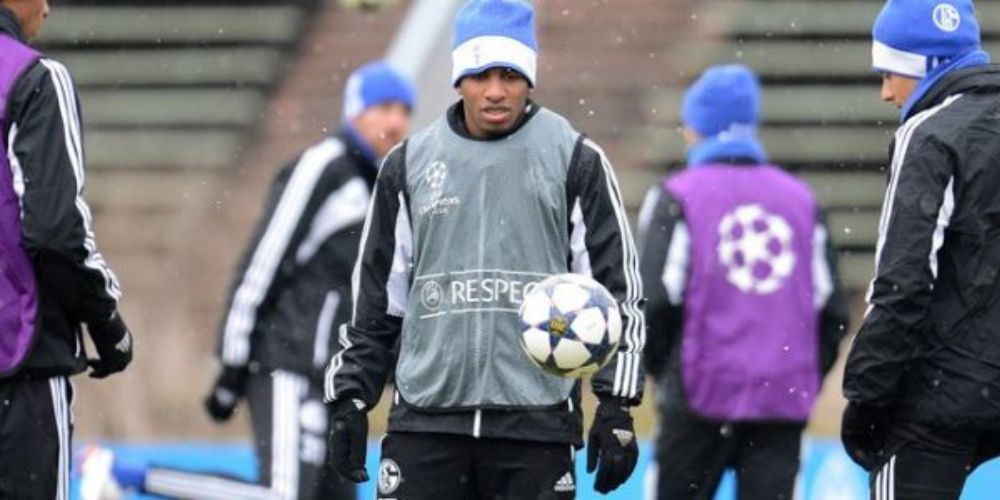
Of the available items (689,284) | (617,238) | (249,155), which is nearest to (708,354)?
(689,284)

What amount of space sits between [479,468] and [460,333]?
0.40m

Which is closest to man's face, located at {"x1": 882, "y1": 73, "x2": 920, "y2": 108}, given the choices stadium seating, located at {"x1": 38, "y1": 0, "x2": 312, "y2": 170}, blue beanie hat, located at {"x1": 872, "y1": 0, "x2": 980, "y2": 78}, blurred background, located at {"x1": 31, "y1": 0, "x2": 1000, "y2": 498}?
blue beanie hat, located at {"x1": 872, "y1": 0, "x2": 980, "y2": 78}

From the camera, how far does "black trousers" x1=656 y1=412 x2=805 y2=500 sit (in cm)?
984

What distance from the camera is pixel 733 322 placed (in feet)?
32.2

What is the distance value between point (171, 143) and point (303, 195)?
8441 millimetres

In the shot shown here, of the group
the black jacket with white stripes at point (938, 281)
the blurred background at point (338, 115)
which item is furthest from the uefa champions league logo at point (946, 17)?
the blurred background at point (338, 115)

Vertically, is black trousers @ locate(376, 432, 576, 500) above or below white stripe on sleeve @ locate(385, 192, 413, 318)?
below

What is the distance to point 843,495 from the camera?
11430mm

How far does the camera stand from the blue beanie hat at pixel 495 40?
7.15 meters

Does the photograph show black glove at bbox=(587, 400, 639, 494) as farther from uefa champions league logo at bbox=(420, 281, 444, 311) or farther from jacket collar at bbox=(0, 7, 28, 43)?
jacket collar at bbox=(0, 7, 28, 43)

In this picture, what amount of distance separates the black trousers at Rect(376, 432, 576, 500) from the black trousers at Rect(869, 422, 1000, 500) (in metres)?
0.94

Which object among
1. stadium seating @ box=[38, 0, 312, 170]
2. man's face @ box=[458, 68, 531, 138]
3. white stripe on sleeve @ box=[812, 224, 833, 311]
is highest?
stadium seating @ box=[38, 0, 312, 170]

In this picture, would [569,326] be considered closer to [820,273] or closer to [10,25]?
[10,25]

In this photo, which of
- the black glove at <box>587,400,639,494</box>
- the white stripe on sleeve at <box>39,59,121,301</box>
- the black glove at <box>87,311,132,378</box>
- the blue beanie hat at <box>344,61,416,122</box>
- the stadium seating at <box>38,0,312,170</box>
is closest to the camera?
the black glove at <box>587,400,639,494</box>
